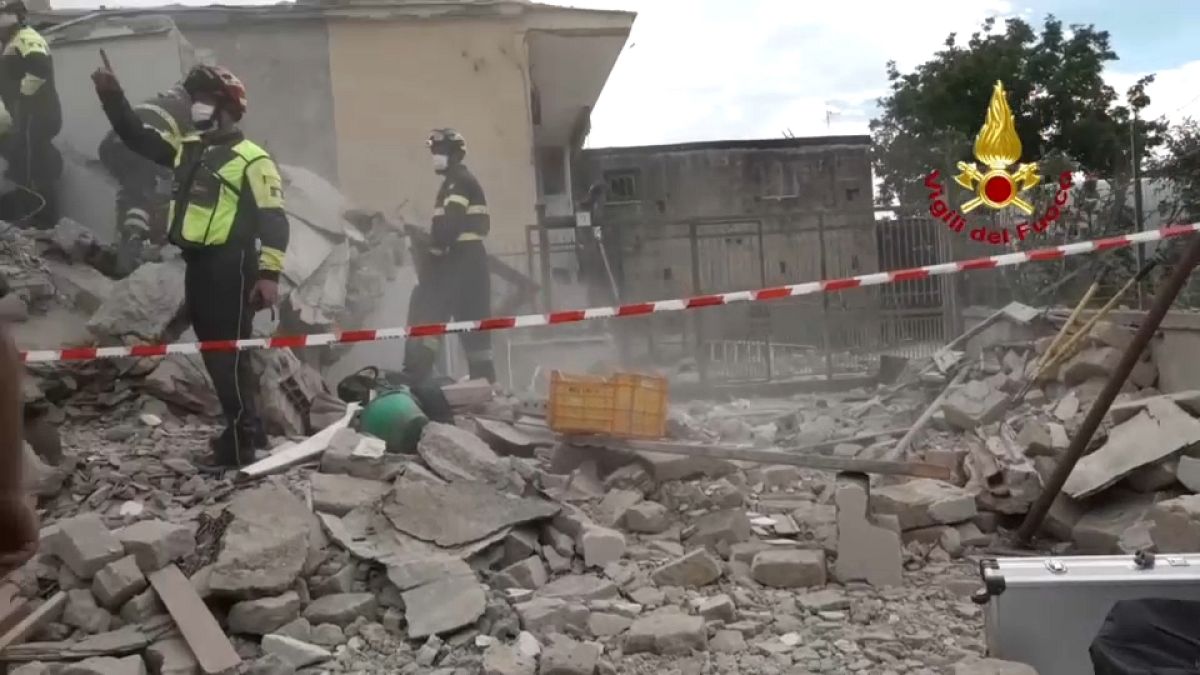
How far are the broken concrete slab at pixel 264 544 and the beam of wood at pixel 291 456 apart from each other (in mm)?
598

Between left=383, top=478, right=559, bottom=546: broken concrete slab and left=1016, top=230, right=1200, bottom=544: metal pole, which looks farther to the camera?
left=383, top=478, right=559, bottom=546: broken concrete slab

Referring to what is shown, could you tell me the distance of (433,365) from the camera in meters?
9.04

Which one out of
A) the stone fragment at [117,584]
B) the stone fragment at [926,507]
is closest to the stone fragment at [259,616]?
the stone fragment at [117,584]

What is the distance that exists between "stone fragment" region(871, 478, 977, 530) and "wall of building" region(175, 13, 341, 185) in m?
7.44

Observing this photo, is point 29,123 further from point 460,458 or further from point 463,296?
point 460,458

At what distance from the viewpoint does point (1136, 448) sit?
5.34 metres

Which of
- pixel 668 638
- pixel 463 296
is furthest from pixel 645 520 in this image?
pixel 463 296

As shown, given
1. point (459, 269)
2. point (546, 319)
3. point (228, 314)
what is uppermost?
point (459, 269)

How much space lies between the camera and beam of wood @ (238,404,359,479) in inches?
217

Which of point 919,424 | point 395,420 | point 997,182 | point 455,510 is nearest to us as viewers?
point 455,510

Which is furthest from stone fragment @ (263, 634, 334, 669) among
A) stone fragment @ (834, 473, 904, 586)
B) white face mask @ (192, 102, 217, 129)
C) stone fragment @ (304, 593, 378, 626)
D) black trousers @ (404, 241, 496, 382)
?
black trousers @ (404, 241, 496, 382)

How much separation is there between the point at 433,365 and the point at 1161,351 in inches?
222

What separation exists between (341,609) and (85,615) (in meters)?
1.01

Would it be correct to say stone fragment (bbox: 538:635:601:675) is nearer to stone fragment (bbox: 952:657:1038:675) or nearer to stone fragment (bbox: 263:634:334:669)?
stone fragment (bbox: 263:634:334:669)
